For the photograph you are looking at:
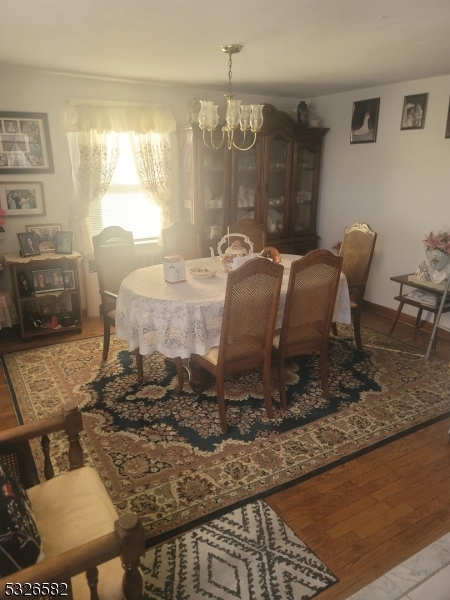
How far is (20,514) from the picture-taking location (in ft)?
3.70

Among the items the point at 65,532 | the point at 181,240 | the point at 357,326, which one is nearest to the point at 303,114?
the point at 181,240

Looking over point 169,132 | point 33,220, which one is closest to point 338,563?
point 33,220

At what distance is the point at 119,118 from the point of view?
4117mm

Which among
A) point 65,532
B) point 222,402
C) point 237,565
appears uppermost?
point 65,532

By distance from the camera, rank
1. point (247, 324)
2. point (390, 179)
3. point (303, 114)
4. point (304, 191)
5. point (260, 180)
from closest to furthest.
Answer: point (247, 324)
point (390, 179)
point (260, 180)
point (303, 114)
point (304, 191)

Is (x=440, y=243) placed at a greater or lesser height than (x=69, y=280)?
greater

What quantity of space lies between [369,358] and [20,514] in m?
3.02

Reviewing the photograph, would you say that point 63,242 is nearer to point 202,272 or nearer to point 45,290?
point 45,290

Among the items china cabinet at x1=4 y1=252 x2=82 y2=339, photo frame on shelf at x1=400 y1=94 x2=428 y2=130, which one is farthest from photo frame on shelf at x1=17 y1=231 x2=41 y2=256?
photo frame on shelf at x1=400 y1=94 x2=428 y2=130

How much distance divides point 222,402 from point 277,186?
3083 millimetres

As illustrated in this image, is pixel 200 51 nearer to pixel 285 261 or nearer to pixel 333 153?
pixel 285 261

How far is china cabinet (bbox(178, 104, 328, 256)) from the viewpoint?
4469 millimetres

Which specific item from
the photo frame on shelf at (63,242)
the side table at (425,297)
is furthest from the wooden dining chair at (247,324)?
the photo frame on shelf at (63,242)

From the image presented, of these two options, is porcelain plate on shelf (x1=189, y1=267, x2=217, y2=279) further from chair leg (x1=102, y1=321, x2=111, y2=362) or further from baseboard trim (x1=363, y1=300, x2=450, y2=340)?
baseboard trim (x1=363, y1=300, x2=450, y2=340)
